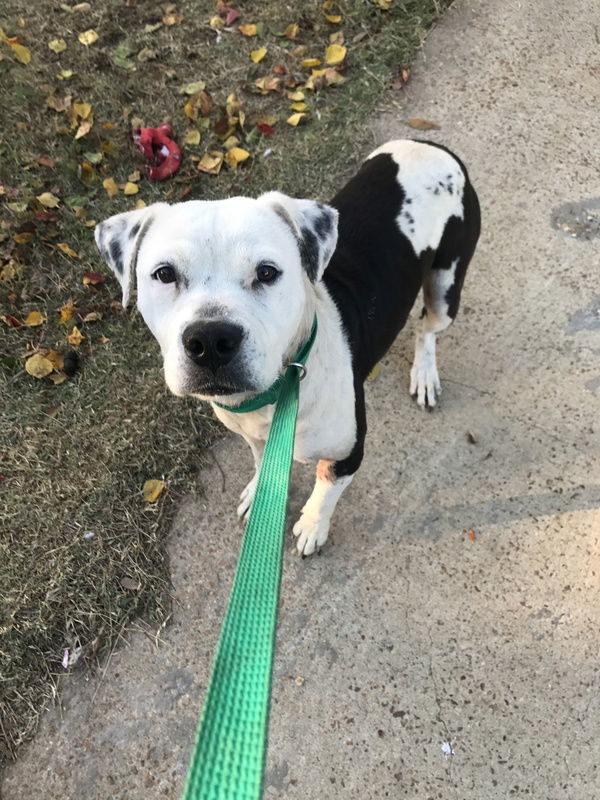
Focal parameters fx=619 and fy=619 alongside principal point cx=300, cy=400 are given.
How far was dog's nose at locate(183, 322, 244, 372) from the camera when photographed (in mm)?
1921

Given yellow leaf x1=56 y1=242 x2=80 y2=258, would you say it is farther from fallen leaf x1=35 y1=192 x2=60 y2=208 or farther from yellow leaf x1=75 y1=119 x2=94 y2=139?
yellow leaf x1=75 y1=119 x2=94 y2=139

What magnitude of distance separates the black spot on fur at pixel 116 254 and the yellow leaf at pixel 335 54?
3.61 metres

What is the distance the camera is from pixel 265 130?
4.89 meters

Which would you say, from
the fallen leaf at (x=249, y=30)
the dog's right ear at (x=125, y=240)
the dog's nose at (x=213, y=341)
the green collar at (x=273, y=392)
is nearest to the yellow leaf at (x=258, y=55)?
the fallen leaf at (x=249, y=30)

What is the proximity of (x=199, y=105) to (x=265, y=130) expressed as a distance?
2.00 ft

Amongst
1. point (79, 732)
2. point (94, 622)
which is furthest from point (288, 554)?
point (79, 732)

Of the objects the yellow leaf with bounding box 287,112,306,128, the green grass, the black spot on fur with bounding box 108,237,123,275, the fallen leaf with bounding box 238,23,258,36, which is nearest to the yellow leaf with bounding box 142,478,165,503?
the green grass

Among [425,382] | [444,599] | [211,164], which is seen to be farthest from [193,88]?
[444,599]

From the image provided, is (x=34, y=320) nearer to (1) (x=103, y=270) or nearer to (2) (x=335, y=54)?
(1) (x=103, y=270)

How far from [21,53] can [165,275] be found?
14.9ft

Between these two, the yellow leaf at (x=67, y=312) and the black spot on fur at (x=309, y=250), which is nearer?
the black spot on fur at (x=309, y=250)

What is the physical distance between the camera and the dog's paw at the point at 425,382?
3748 millimetres

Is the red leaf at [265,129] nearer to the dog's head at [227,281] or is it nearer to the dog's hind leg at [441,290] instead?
the dog's hind leg at [441,290]

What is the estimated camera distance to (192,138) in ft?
16.1
